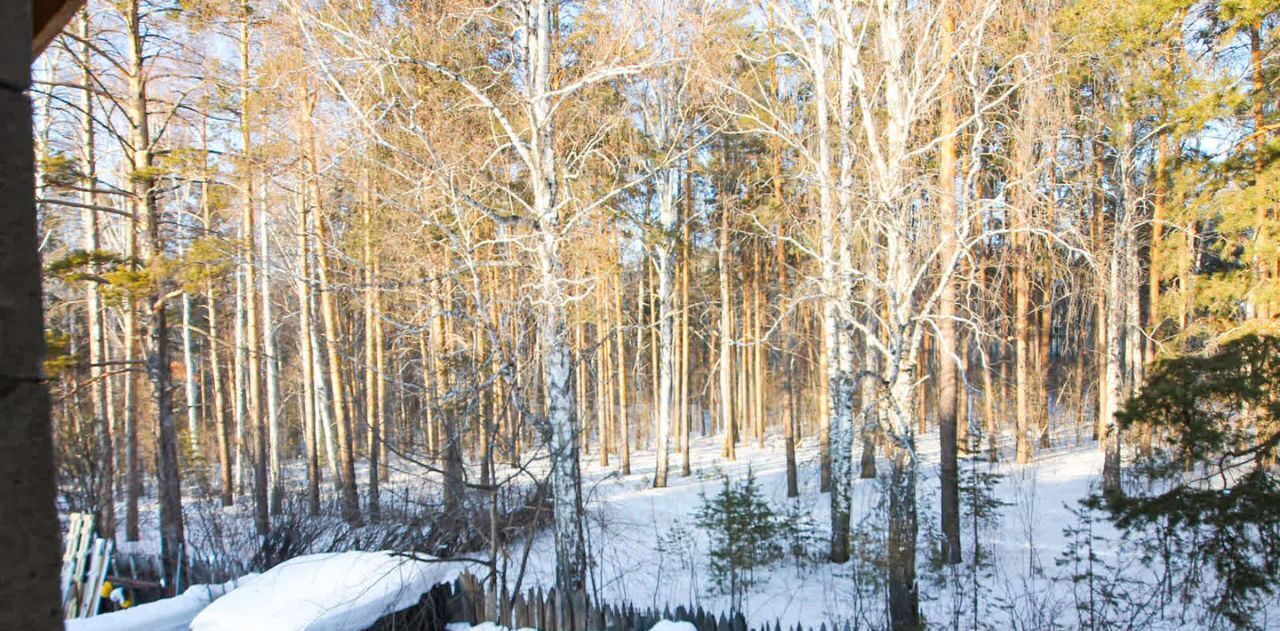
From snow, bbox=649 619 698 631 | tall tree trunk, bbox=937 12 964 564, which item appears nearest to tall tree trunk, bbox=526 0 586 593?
snow, bbox=649 619 698 631

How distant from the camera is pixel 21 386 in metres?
0.86

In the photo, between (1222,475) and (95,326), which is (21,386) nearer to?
(1222,475)

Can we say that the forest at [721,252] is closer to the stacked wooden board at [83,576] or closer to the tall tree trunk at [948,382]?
the tall tree trunk at [948,382]

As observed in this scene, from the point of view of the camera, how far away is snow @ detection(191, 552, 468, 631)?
4.94 meters

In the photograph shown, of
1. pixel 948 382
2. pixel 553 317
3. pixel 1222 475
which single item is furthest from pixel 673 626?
pixel 948 382

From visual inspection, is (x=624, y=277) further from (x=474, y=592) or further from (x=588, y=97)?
(x=474, y=592)

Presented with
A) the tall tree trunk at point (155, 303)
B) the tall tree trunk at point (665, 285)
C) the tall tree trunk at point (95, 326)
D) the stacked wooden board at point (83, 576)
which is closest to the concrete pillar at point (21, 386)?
the stacked wooden board at point (83, 576)

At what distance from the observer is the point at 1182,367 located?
18.8ft

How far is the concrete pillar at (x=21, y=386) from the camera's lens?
835 mm

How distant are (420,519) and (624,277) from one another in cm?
1639

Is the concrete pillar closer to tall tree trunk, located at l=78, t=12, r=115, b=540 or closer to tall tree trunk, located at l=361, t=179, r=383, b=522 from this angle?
tall tree trunk, located at l=361, t=179, r=383, b=522

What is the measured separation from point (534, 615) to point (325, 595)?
154cm

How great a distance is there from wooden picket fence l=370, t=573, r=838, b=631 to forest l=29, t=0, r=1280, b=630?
265 mm

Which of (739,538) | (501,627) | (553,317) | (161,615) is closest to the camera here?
(501,627)
